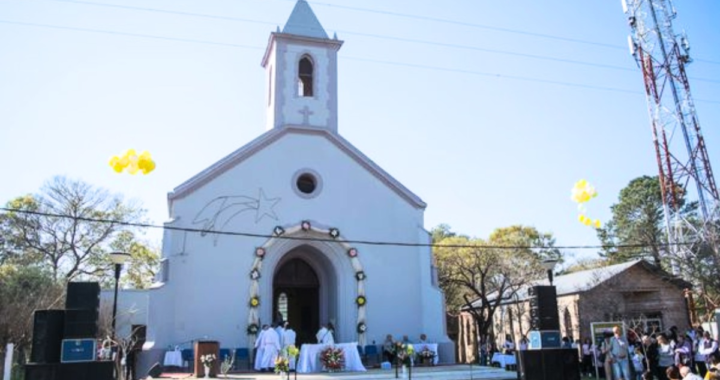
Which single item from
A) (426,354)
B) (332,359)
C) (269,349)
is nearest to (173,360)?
(269,349)

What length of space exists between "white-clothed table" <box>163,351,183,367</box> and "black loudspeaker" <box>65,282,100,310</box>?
687cm

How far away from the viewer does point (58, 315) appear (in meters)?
12.5

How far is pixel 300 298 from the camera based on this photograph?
23953 mm

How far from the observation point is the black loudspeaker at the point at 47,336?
482 inches

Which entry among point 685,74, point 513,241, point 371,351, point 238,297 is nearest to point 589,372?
point 371,351

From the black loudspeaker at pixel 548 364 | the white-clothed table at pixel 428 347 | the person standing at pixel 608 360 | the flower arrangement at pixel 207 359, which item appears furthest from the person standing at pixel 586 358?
the flower arrangement at pixel 207 359

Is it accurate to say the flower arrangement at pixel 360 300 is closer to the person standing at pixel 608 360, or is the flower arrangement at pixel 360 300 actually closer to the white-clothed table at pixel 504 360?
the white-clothed table at pixel 504 360

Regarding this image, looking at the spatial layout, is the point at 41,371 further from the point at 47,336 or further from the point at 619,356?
the point at 619,356

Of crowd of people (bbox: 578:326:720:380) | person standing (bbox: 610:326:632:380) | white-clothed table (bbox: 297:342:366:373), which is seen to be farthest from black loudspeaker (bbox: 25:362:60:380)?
person standing (bbox: 610:326:632:380)

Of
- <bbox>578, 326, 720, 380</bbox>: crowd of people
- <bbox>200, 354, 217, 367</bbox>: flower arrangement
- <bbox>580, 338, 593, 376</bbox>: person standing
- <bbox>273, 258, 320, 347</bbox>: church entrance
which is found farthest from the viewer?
<bbox>273, 258, 320, 347</bbox>: church entrance

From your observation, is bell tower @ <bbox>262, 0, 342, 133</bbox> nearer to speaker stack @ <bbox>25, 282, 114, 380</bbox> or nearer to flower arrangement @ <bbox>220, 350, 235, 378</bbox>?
flower arrangement @ <bbox>220, 350, 235, 378</bbox>

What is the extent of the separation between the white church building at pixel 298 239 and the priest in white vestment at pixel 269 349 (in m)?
1.19

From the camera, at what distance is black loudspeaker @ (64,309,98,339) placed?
1239 centimetres

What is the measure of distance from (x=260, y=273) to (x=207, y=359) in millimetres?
4343
